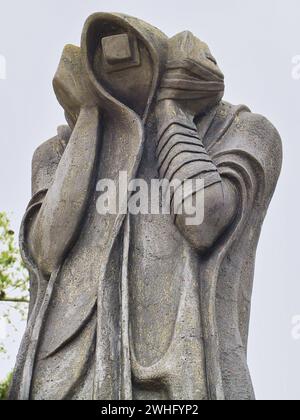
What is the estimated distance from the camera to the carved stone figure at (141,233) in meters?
5.58

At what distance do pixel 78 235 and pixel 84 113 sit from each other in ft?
2.55

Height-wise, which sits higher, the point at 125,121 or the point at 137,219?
the point at 125,121

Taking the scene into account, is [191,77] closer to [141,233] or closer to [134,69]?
[134,69]

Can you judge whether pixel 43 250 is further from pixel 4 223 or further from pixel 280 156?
pixel 4 223

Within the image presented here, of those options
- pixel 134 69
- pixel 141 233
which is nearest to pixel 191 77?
pixel 134 69

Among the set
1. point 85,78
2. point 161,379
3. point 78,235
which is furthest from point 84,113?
point 161,379

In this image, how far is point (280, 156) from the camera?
6.52 m
